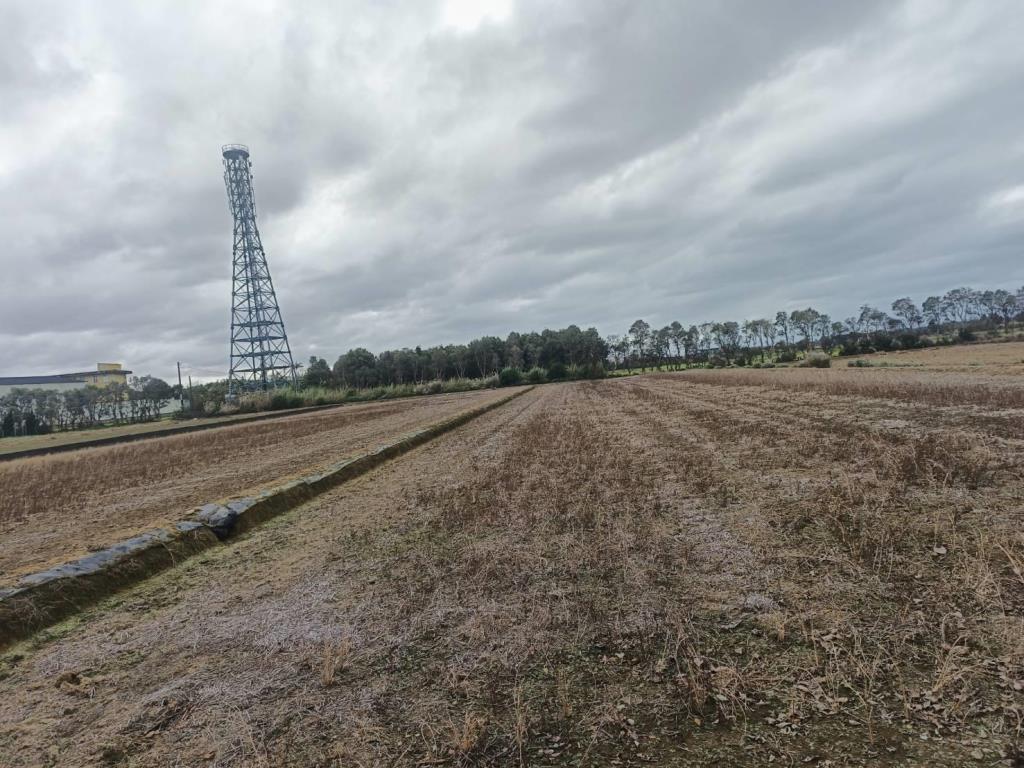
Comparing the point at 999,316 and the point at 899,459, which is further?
the point at 999,316

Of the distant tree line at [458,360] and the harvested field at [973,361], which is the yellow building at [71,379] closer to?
the distant tree line at [458,360]

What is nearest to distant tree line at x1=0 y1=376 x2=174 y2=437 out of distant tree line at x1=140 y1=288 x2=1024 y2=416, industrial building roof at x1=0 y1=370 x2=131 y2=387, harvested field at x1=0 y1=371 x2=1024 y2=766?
distant tree line at x1=140 y1=288 x2=1024 y2=416

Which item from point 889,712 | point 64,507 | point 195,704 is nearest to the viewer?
point 889,712

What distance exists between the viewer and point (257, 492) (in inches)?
360

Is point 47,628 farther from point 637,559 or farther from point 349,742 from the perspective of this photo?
point 637,559

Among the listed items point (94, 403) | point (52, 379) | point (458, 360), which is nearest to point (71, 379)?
point (52, 379)

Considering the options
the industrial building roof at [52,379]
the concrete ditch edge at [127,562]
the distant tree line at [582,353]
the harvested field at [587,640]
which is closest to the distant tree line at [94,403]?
the distant tree line at [582,353]

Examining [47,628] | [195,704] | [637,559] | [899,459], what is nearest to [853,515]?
[637,559]

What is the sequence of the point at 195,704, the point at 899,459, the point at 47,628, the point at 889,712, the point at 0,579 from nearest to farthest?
1. the point at 889,712
2. the point at 195,704
3. the point at 47,628
4. the point at 0,579
5. the point at 899,459

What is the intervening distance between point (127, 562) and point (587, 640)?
19.0 ft

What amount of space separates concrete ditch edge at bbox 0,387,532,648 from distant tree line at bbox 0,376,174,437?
352 ft

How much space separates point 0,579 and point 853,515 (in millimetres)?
9406

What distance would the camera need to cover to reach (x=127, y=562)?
6055 millimetres

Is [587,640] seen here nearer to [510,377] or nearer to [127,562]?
[127,562]
